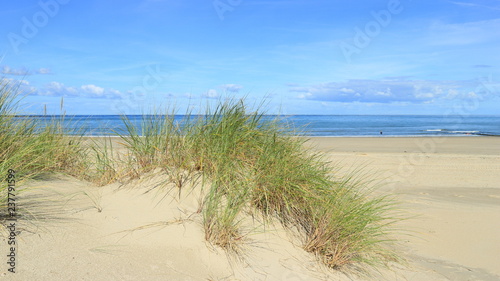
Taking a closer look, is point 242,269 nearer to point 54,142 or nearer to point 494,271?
point 494,271

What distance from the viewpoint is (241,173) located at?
13.4ft

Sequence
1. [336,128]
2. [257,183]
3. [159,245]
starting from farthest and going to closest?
[336,128], [257,183], [159,245]

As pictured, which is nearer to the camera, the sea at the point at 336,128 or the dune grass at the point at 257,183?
the dune grass at the point at 257,183

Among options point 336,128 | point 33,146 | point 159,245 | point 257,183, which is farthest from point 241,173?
point 336,128

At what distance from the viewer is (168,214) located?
3.72m

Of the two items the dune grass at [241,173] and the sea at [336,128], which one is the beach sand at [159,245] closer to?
the dune grass at [241,173]

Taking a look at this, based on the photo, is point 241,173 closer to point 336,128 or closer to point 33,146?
point 33,146

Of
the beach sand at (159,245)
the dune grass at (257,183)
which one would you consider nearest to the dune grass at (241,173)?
the dune grass at (257,183)

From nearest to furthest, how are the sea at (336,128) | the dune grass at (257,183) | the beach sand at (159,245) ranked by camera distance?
the beach sand at (159,245), the dune grass at (257,183), the sea at (336,128)

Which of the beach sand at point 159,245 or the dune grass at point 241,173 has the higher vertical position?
the dune grass at point 241,173

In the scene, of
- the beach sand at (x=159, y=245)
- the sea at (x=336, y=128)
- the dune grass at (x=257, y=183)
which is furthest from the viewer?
the sea at (x=336, y=128)

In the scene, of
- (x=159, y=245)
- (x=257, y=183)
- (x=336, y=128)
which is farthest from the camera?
(x=336, y=128)

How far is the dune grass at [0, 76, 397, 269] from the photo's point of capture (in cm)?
375

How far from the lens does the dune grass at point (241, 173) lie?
3.75m
